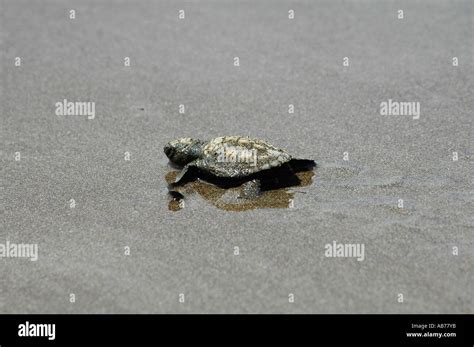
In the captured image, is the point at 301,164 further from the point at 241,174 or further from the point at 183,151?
the point at 183,151

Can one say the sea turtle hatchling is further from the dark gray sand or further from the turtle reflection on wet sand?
the dark gray sand

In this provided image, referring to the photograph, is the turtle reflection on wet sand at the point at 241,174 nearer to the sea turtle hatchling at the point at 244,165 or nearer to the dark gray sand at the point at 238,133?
the sea turtle hatchling at the point at 244,165

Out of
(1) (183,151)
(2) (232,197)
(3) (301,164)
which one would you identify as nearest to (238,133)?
(1) (183,151)

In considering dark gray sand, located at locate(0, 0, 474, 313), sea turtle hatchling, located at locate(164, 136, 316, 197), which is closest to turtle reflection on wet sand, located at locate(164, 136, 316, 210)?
sea turtle hatchling, located at locate(164, 136, 316, 197)

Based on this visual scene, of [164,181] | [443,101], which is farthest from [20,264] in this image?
[443,101]

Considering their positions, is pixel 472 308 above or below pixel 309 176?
below
